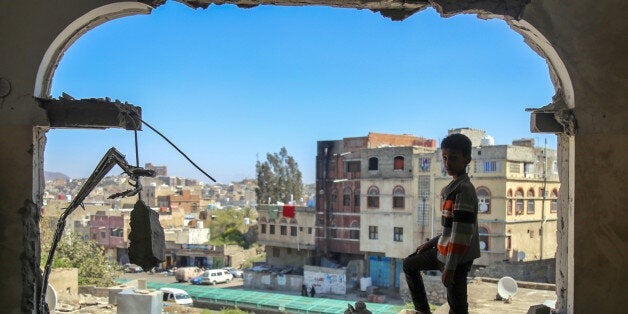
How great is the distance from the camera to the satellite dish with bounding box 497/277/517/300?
757 cm

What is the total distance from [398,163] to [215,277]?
1484 cm

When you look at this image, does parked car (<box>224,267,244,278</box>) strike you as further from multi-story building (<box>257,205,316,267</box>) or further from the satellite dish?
the satellite dish

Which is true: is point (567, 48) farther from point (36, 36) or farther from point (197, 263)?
point (197, 263)

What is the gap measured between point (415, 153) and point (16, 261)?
90.6 feet

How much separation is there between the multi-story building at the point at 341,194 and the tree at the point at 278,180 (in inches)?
485

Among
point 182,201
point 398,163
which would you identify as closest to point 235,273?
point 398,163

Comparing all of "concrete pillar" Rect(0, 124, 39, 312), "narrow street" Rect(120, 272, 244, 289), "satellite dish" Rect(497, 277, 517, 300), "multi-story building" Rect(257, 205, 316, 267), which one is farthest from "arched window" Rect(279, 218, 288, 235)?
"concrete pillar" Rect(0, 124, 39, 312)

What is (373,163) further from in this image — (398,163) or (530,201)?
(530,201)

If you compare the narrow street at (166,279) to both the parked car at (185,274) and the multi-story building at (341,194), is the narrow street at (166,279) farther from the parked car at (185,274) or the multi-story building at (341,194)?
the multi-story building at (341,194)

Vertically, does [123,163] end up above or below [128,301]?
above

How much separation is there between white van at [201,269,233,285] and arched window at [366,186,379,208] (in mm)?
11641

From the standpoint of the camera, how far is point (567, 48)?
12.2ft

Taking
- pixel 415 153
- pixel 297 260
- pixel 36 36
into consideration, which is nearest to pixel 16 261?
pixel 36 36

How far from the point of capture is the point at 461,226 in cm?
345
